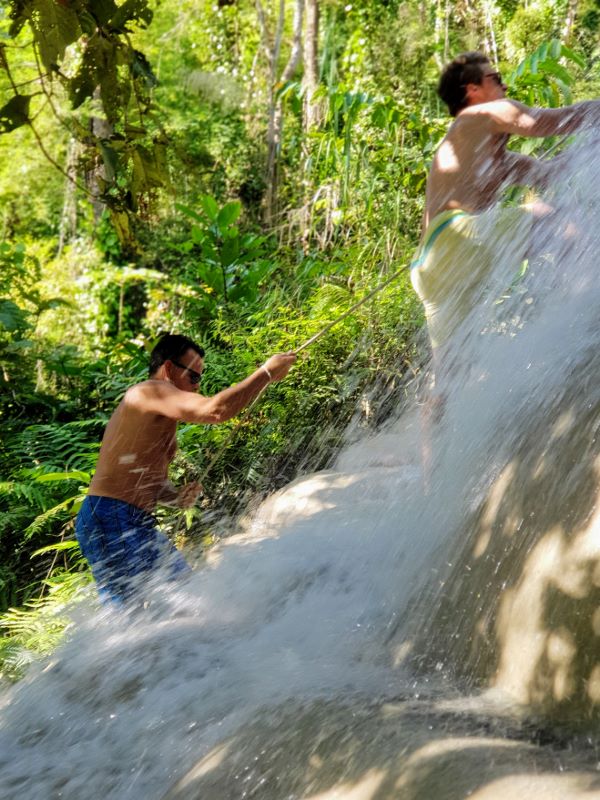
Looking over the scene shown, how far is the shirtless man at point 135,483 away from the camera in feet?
15.1

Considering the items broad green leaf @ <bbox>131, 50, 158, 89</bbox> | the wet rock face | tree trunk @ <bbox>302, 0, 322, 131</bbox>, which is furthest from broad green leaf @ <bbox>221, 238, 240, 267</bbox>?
broad green leaf @ <bbox>131, 50, 158, 89</bbox>

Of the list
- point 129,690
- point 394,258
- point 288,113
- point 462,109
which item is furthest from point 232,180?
point 129,690

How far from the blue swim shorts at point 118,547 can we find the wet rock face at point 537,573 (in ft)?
5.48

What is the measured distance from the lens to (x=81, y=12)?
9.25 ft

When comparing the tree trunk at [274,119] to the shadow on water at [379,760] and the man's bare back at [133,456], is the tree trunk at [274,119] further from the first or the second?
the shadow on water at [379,760]

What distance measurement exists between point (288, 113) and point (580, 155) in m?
9.82

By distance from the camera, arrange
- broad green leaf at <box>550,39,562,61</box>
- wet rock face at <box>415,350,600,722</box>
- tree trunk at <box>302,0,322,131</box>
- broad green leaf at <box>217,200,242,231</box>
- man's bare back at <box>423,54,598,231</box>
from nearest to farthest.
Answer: wet rock face at <box>415,350,600,722</box>, man's bare back at <box>423,54,598,231</box>, broad green leaf at <box>550,39,562,61</box>, broad green leaf at <box>217,200,242,231</box>, tree trunk at <box>302,0,322,131</box>

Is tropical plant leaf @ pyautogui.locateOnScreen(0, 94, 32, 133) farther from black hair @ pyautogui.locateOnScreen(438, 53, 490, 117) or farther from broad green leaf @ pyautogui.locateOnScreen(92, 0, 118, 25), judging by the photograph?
black hair @ pyautogui.locateOnScreen(438, 53, 490, 117)

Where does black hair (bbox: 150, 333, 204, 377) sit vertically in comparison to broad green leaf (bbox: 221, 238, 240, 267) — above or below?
below

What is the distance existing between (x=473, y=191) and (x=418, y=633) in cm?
201

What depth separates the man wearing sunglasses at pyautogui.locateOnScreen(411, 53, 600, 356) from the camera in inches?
170

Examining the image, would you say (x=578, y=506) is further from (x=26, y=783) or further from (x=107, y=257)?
(x=107, y=257)

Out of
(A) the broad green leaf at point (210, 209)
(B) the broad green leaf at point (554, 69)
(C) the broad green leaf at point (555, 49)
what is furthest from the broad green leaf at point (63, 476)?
(C) the broad green leaf at point (555, 49)

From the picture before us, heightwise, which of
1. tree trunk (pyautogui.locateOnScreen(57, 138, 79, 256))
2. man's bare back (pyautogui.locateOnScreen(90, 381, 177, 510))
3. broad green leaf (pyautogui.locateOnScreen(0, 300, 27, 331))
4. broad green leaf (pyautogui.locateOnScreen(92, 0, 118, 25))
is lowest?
man's bare back (pyautogui.locateOnScreen(90, 381, 177, 510))
